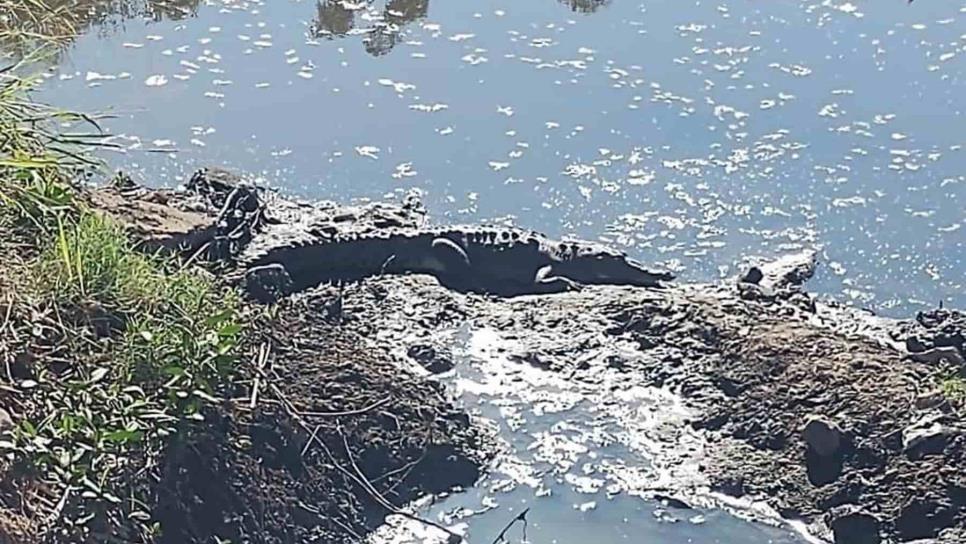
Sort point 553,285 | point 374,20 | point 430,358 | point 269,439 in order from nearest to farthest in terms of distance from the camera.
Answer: point 269,439 → point 430,358 → point 553,285 → point 374,20

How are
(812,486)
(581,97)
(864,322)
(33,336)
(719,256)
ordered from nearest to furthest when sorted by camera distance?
(33,336)
(812,486)
(864,322)
(719,256)
(581,97)

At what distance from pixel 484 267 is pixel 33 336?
2.95m

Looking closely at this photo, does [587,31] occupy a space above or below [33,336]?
Answer: below

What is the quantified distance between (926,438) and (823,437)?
368 millimetres

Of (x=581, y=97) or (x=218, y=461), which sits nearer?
(x=218, y=461)

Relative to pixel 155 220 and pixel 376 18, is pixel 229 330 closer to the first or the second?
pixel 155 220

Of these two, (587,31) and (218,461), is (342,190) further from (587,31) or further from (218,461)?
(218,461)

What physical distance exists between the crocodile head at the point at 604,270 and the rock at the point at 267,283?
140 cm

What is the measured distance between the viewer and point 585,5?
11016mm

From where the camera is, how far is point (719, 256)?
7570 mm

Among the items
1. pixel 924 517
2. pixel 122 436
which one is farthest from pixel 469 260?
pixel 122 436

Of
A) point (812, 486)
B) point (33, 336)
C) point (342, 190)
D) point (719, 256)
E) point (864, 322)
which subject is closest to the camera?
point (33, 336)

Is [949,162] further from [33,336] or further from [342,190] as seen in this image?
[33,336]

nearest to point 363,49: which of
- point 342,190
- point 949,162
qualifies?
point 342,190
